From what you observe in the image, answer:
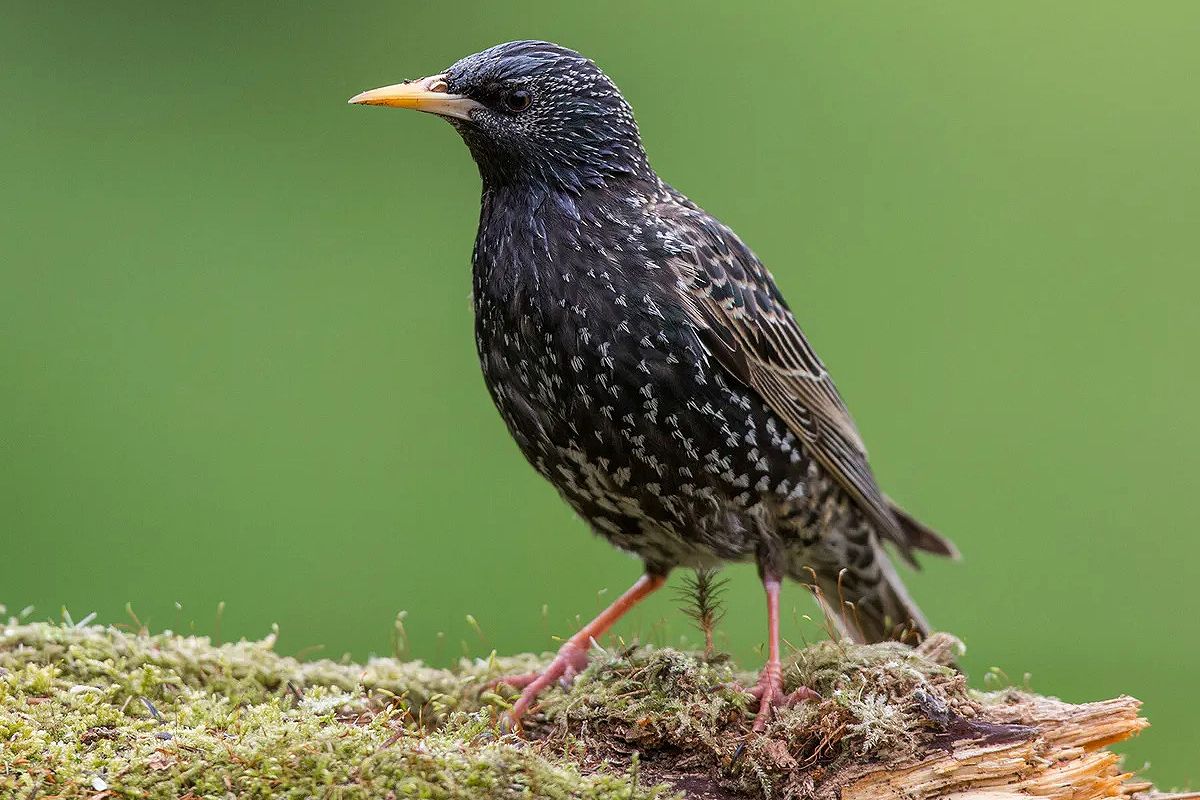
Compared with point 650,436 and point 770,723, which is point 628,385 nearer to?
point 650,436

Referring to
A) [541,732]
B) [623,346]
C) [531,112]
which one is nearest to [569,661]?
[541,732]

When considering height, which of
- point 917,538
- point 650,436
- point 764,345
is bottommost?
point 650,436

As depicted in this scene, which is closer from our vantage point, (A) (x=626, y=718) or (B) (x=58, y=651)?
(A) (x=626, y=718)

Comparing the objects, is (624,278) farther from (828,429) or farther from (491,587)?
(491,587)

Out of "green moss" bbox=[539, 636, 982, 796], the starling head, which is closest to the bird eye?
the starling head

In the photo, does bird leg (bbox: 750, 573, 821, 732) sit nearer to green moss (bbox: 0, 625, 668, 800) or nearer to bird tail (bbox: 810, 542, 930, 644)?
green moss (bbox: 0, 625, 668, 800)

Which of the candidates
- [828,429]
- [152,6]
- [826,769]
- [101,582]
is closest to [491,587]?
[101,582]

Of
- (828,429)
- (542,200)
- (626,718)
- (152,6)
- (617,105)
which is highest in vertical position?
(152,6)
